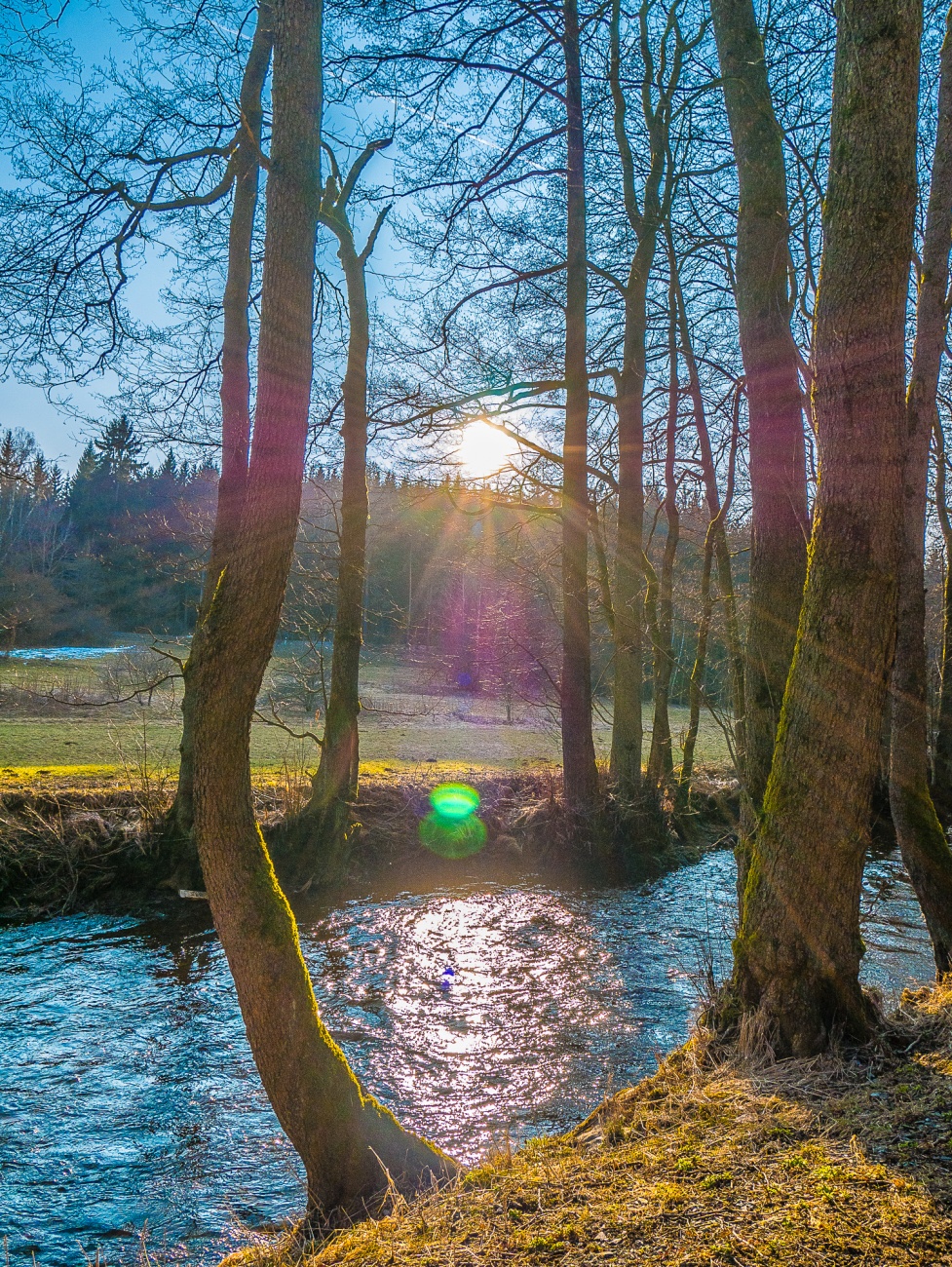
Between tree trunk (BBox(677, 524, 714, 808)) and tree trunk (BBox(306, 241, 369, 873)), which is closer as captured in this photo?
tree trunk (BBox(306, 241, 369, 873))

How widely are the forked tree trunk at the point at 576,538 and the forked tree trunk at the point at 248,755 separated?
7091mm

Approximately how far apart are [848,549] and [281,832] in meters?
7.59

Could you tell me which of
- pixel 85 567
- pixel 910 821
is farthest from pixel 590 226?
pixel 85 567

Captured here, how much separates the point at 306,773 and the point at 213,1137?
6.13 metres

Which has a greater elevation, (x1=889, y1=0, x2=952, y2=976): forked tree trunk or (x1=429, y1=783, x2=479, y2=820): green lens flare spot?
(x1=889, y1=0, x2=952, y2=976): forked tree trunk

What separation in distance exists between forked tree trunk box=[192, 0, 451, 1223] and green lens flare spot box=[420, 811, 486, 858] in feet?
22.6

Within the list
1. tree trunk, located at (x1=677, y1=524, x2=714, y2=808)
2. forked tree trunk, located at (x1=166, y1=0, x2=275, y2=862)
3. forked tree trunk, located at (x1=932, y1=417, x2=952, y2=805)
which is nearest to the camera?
forked tree trunk, located at (x1=166, y1=0, x2=275, y2=862)

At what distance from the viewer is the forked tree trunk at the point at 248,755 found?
343 cm

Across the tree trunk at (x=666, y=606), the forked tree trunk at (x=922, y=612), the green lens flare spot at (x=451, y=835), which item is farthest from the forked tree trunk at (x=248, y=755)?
the tree trunk at (x=666, y=606)

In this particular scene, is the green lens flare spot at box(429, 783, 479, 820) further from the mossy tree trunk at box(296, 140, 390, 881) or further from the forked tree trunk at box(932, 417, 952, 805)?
the forked tree trunk at box(932, 417, 952, 805)

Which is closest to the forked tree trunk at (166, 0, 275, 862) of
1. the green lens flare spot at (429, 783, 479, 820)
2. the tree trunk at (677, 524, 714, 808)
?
the green lens flare spot at (429, 783, 479, 820)

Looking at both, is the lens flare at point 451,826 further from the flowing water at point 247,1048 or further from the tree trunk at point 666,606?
the tree trunk at point 666,606

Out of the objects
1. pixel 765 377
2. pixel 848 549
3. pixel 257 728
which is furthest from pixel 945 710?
pixel 257 728

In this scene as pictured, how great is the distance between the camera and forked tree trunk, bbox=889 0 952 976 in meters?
5.01
